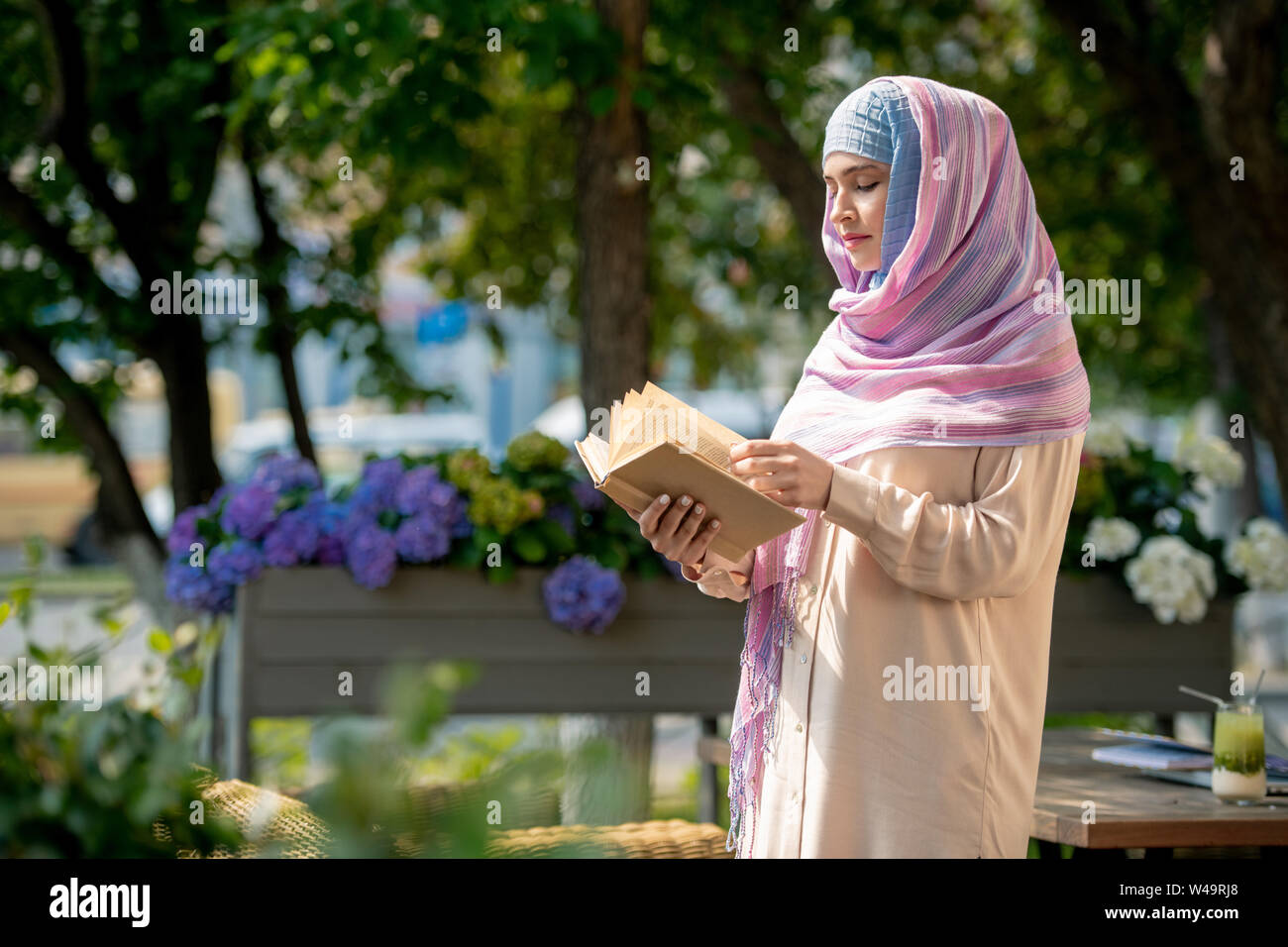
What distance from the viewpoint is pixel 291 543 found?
12.1 feet

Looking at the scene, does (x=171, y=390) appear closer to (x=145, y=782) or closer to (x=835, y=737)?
(x=835, y=737)

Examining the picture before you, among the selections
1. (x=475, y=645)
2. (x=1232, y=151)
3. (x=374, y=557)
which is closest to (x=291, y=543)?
(x=374, y=557)

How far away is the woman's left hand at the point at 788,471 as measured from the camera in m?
1.71

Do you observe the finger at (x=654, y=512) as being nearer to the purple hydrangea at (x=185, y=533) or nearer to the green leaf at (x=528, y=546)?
the green leaf at (x=528, y=546)

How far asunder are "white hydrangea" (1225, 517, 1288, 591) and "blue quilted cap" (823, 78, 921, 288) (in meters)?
2.61

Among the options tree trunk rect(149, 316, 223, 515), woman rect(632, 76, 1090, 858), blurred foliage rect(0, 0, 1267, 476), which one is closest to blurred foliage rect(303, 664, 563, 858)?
woman rect(632, 76, 1090, 858)

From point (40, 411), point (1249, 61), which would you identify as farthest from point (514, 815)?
point (40, 411)

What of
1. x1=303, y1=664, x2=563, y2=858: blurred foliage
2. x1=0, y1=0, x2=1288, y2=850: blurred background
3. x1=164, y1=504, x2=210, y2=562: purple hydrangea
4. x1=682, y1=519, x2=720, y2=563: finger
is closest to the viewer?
x1=303, y1=664, x2=563, y2=858: blurred foliage

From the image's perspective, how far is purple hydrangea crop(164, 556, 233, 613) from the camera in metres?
3.75

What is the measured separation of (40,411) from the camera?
5.93 m

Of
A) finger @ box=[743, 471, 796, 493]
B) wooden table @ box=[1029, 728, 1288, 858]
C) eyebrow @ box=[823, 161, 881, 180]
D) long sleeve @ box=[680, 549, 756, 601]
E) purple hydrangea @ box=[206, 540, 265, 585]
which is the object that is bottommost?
wooden table @ box=[1029, 728, 1288, 858]

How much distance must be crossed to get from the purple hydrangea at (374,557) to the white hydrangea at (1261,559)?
254 centimetres

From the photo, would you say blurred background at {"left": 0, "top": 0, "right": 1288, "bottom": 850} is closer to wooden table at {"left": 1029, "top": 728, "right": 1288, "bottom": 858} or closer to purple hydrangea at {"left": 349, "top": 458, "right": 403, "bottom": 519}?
purple hydrangea at {"left": 349, "top": 458, "right": 403, "bottom": 519}

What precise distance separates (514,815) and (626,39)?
3819mm
